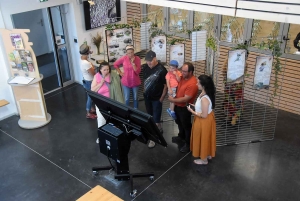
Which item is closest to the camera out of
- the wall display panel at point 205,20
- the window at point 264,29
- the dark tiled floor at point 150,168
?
the dark tiled floor at point 150,168

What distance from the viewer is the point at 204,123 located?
4488 mm

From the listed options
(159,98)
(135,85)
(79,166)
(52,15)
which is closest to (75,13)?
(52,15)

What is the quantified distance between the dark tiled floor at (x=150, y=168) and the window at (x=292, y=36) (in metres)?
1.39

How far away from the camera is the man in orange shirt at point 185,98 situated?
4570 millimetres

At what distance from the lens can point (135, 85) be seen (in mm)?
5840

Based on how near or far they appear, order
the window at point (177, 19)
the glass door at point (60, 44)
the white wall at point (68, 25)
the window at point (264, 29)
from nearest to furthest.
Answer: the white wall at point (68, 25)
the window at point (264, 29)
the glass door at point (60, 44)
the window at point (177, 19)

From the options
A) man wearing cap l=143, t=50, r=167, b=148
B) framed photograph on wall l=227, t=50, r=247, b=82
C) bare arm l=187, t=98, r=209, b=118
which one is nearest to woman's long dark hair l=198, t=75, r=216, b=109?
bare arm l=187, t=98, r=209, b=118

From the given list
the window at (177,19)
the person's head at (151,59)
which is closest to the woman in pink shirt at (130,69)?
the person's head at (151,59)

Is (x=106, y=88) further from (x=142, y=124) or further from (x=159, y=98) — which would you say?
(x=142, y=124)

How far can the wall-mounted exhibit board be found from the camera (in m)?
5.56

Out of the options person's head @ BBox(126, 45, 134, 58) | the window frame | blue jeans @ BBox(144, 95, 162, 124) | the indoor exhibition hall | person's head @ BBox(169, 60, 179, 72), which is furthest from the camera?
the window frame

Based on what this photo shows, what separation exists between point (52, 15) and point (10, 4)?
130 cm

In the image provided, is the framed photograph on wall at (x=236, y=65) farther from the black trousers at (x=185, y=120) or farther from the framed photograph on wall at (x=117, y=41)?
the framed photograph on wall at (x=117, y=41)

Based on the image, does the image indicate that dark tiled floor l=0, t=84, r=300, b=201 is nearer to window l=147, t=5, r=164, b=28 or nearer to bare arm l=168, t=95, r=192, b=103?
bare arm l=168, t=95, r=192, b=103
